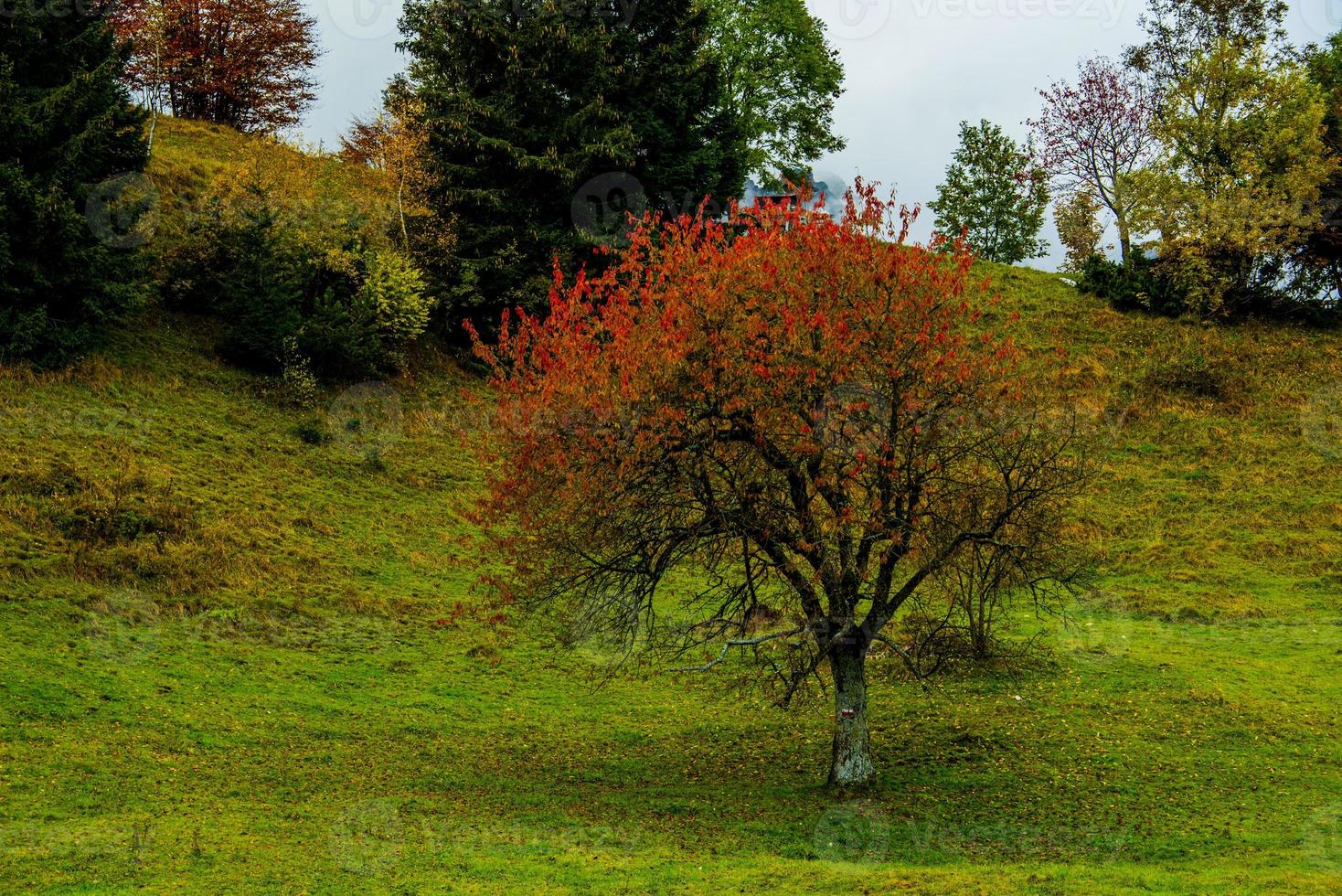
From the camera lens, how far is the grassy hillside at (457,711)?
49.0 feet

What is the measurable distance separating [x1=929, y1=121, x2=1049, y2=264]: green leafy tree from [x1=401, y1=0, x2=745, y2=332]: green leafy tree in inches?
1322

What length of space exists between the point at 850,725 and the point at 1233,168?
50.9 metres

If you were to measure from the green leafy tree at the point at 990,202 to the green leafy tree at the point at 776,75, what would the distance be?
2091 centimetres

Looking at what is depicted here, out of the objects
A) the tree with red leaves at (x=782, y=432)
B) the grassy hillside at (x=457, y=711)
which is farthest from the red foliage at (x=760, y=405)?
the grassy hillside at (x=457, y=711)

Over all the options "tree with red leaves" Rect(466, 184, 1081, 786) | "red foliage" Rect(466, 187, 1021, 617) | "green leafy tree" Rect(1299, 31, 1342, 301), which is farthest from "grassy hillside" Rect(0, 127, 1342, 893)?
"green leafy tree" Rect(1299, 31, 1342, 301)

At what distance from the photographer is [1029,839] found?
16.3m

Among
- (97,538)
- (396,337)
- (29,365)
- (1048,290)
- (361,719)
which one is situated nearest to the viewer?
(361,719)

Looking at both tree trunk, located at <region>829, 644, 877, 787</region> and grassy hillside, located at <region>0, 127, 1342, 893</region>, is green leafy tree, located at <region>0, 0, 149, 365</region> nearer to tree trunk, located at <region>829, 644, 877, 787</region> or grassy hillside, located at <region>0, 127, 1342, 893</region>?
grassy hillside, located at <region>0, 127, 1342, 893</region>

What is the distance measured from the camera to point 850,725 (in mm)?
18469

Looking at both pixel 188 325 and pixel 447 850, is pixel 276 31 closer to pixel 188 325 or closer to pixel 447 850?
pixel 188 325

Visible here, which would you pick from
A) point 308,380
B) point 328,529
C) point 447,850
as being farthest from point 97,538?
point 447,850

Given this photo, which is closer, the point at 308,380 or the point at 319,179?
the point at 308,380

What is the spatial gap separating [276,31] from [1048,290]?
4911 centimetres

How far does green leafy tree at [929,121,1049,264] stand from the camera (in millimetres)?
75875
